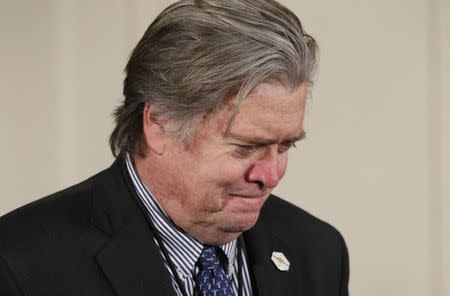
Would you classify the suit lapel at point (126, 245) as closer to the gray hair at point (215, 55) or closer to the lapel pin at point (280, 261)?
the gray hair at point (215, 55)

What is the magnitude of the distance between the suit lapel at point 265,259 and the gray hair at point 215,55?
38 centimetres

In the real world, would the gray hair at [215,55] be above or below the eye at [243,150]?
above

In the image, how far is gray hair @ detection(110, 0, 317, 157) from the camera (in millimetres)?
1988

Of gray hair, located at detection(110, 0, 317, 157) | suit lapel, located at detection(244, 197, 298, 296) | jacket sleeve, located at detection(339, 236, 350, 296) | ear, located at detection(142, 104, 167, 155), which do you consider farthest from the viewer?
jacket sleeve, located at detection(339, 236, 350, 296)

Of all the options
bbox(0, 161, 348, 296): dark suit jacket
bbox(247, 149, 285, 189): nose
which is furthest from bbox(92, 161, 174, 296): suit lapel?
bbox(247, 149, 285, 189): nose

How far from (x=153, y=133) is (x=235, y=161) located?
18cm

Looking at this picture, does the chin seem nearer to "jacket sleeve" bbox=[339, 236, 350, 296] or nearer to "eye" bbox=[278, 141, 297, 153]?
"eye" bbox=[278, 141, 297, 153]

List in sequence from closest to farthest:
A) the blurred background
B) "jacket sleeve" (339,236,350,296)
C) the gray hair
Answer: the gray hair, "jacket sleeve" (339,236,350,296), the blurred background

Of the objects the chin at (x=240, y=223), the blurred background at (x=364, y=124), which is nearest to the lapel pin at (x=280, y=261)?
the chin at (x=240, y=223)

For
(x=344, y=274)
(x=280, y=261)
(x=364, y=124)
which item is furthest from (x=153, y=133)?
(x=364, y=124)

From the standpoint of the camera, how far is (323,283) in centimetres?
241

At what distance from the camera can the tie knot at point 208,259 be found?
2.19 meters

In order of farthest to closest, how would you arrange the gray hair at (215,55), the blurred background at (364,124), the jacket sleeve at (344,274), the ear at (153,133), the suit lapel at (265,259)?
the blurred background at (364,124) < the jacket sleeve at (344,274) < the suit lapel at (265,259) < the ear at (153,133) < the gray hair at (215,55)

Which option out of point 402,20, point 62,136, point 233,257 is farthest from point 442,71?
point 233,257
